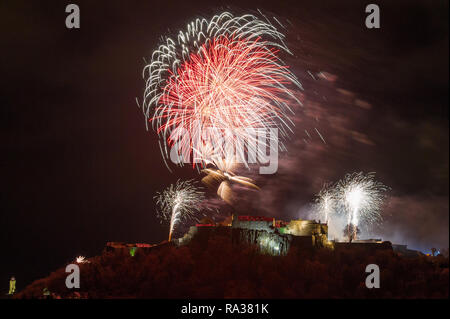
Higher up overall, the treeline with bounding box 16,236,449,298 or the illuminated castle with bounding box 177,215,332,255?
the illuminated castle with bounding box 177,215,332,255

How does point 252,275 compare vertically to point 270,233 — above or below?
below

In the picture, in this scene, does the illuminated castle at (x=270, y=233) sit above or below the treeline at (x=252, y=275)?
above

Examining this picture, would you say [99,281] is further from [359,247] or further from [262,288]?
[359,247]

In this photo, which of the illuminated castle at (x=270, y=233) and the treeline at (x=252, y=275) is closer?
the treeline at (x=252, y=275)

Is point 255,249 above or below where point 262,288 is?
above

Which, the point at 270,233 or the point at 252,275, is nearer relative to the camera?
the point at 252,275

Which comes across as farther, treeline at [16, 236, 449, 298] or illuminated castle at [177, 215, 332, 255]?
illuminated castle at [177, 215, 332, 255]
